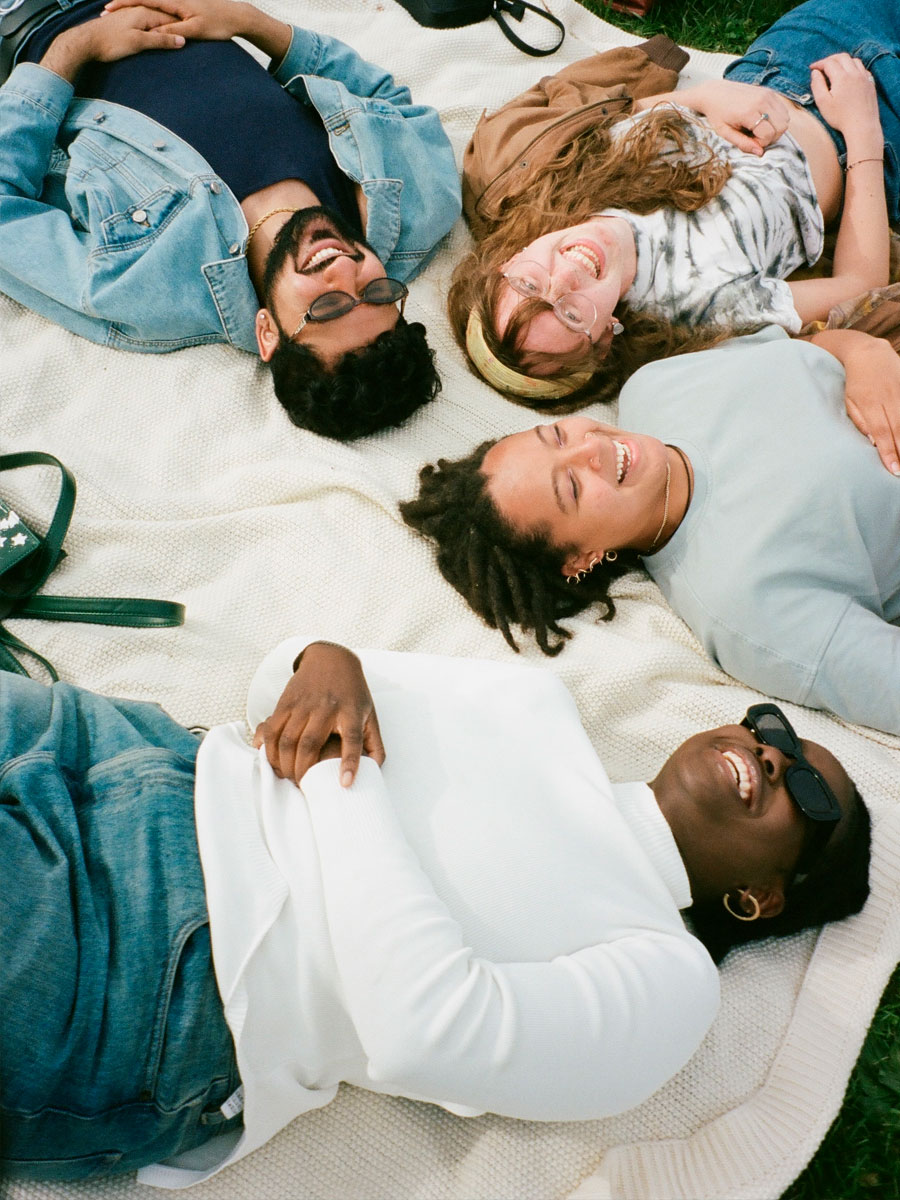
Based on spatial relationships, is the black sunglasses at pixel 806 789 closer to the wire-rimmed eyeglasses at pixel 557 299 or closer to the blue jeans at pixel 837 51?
the wire-rimmed eyeglasses at pixel 557 299

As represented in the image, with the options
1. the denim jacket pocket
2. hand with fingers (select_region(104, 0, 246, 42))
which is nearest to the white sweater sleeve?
the denim jacket pocket

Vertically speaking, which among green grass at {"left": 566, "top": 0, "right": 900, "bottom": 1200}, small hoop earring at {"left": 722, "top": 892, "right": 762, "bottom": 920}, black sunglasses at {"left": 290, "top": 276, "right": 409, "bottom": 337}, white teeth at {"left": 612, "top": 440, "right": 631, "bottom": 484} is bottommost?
green grass at {"left": 566, "top": 0, "right": 900, "bottom": 1200}

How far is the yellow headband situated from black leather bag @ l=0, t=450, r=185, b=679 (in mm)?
1404

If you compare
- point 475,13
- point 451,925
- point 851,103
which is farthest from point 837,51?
point 451,925

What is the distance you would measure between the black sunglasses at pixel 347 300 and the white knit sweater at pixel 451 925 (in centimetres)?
142

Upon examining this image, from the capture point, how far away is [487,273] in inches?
127

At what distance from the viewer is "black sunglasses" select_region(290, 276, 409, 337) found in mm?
2889

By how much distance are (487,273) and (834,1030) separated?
8.47ft

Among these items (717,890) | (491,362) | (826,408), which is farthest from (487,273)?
(717,890)

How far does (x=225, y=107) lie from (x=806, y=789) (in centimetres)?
305

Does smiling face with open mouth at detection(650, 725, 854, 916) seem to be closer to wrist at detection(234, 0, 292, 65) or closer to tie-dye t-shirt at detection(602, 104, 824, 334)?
tie-dye t-shirt at detection(602, 104, 824, 334)

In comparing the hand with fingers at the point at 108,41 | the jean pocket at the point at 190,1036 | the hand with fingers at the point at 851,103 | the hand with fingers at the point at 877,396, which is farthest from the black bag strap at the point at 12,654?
the hand with fingers at the point at 851,103

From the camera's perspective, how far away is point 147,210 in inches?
123

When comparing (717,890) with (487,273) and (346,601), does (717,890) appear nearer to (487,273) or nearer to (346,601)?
(346,601)
